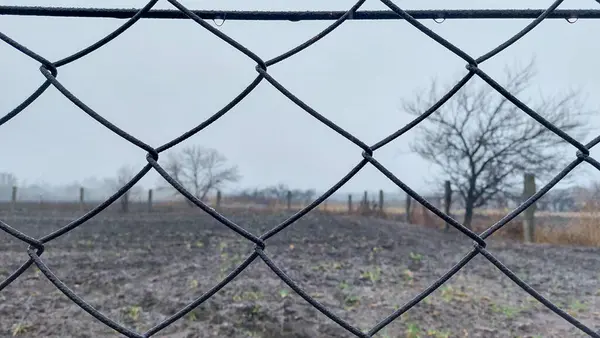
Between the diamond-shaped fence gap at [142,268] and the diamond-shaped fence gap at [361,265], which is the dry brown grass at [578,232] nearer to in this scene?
the diamond-shaped fence gap at [361,265]

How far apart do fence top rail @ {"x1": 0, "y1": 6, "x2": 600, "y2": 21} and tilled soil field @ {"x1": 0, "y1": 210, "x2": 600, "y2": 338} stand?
2449mm

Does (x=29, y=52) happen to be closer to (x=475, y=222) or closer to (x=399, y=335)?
(x=399, y=335)

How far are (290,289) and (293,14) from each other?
10.9ft

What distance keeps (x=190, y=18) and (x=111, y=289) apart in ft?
12.3

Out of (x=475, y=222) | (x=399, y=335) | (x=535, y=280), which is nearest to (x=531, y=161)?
(x=475, y=222)

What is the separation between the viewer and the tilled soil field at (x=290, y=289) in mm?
3035

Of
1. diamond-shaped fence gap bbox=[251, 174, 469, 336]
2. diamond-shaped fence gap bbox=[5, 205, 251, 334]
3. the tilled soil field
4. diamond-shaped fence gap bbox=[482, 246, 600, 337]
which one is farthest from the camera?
diamond-shaped fence gap bbox=[251, 174, 469, 336]

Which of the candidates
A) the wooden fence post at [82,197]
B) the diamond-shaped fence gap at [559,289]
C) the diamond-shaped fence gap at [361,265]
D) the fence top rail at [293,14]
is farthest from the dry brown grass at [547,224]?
the fence top rail at [293,14]

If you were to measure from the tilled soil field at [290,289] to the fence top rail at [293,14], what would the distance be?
2449 millimetres

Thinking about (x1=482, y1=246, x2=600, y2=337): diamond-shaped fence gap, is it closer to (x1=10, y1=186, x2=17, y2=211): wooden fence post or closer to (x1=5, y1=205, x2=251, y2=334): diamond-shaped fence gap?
(x1=5, y1=205, x2=251, y2=334): diamond-shaped fence gap

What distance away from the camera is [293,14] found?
0.62m

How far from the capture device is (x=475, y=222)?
11062 mm

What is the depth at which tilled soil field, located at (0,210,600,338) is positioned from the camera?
3035 mm

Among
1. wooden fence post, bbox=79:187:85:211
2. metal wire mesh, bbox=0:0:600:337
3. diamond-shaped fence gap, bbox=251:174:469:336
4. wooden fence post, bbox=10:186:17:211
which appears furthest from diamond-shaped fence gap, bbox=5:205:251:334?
wooden fence post, bbox=79:187:85:211
